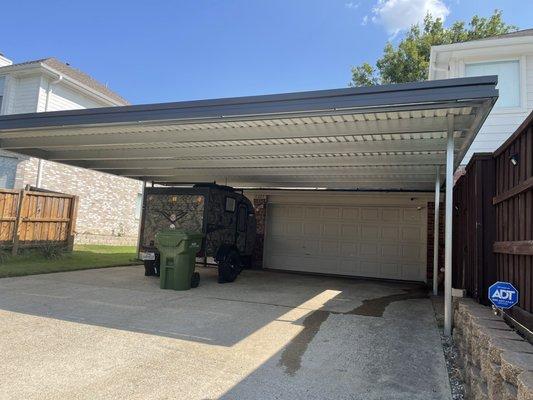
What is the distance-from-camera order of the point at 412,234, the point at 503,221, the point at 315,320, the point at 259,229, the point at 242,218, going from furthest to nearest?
the point at 259,229, the point at 412,234, the point at 242,218, the point at 315,320, the point at 503,221

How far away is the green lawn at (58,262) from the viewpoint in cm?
1005

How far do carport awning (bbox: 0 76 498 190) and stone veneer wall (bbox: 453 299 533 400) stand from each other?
8.66 feet

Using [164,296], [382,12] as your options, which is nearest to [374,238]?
[164,296]

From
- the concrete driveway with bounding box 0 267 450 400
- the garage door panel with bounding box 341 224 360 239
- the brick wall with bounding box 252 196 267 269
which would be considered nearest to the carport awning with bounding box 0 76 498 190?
the garage door panel with bounding box 341 224 360 239

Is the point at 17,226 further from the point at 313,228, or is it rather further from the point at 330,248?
the point at 330,248

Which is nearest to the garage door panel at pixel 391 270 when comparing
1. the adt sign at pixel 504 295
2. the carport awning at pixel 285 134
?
the carport awning at pixel 285 134

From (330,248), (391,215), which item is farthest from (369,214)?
(330,248)

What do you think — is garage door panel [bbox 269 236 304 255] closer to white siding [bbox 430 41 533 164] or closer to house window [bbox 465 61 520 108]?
white siding [bbox 430 41 533 164]

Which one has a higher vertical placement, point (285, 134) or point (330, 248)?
point (285, 134)

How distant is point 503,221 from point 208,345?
3.66 m

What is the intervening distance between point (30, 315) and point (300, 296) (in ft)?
16.5

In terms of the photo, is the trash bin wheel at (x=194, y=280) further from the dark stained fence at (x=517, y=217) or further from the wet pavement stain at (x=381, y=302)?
the dark stained fence at (x=517, y=217)

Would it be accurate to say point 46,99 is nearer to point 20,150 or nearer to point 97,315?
point 20,150

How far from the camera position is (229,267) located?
10586mm
